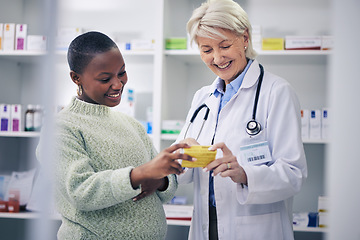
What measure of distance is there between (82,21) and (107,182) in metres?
2.73

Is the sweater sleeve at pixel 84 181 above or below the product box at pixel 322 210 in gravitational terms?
above

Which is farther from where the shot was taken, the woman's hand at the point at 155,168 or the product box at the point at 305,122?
the product box at the point at 305,122

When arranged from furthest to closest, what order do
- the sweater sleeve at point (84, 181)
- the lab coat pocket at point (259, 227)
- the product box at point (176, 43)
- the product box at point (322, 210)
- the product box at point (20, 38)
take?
the product box at point (20, 38) → the product box at point (176, 43) → the product box at point (322, 210) → the lab coat pocket at point (259, 227) → the sweater sleeve at point (84, 181)

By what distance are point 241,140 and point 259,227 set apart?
0.36 m

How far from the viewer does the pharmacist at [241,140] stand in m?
1.49

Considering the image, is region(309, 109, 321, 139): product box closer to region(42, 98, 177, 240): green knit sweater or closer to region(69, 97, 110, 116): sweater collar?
region(42, 98, 177, 240): green knit sweater

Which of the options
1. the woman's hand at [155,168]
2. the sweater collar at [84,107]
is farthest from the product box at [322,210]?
the sweater collar at [84,107]

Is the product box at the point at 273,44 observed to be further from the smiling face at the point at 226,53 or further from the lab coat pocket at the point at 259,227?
the lab coat pocket at the point at 259,227

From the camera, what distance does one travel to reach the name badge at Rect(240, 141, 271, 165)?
1538 mm

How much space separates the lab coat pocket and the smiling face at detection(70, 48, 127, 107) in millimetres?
726

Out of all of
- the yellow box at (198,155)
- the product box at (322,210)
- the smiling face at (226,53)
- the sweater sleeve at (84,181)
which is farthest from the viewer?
the product box at (322,210)

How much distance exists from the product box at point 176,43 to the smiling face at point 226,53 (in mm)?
1255

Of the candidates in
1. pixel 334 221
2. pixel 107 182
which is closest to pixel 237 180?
pixel 334 221

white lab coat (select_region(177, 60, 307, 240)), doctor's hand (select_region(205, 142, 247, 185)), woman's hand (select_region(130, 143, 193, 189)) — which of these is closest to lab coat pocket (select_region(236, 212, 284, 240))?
white lab coat (select_region(177, 60, 307, 240))
